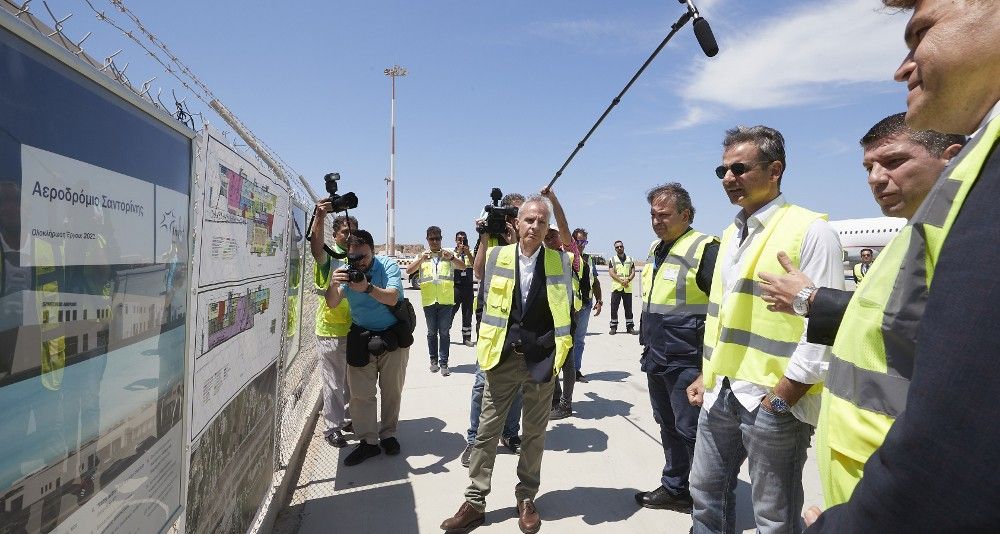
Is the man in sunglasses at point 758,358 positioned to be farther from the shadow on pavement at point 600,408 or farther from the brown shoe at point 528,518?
the shadow on pavement at point 600,408

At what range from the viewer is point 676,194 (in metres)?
3.46

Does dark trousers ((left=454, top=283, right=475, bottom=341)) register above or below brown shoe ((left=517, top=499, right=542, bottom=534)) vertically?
above

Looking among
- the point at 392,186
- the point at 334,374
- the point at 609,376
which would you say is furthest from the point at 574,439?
the point at 392,186

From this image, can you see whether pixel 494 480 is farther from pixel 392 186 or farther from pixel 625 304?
pixel 392 186

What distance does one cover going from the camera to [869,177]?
6.35 feet

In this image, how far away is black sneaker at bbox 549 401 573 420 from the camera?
5148mm

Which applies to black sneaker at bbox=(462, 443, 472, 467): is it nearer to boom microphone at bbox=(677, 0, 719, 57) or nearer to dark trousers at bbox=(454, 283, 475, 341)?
boom microphone at bbox=(677, 0, 719, 57)

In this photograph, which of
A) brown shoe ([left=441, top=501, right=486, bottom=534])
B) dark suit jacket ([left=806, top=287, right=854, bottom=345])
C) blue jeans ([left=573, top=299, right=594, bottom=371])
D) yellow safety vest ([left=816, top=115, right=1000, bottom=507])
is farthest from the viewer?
blue jeans ([left=573, top=299, right=594, bottom=371])

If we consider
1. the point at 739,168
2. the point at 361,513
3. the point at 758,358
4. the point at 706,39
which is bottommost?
the point at 361,513

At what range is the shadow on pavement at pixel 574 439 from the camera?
14.4 ft

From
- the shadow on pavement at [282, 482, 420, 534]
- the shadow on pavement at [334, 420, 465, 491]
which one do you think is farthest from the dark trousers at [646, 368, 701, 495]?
the shadow on pavement at [282, 482, 420, 534]

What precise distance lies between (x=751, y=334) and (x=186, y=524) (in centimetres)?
245

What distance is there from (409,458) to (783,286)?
332 cm

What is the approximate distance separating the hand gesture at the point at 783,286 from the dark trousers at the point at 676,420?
4.12 ft
